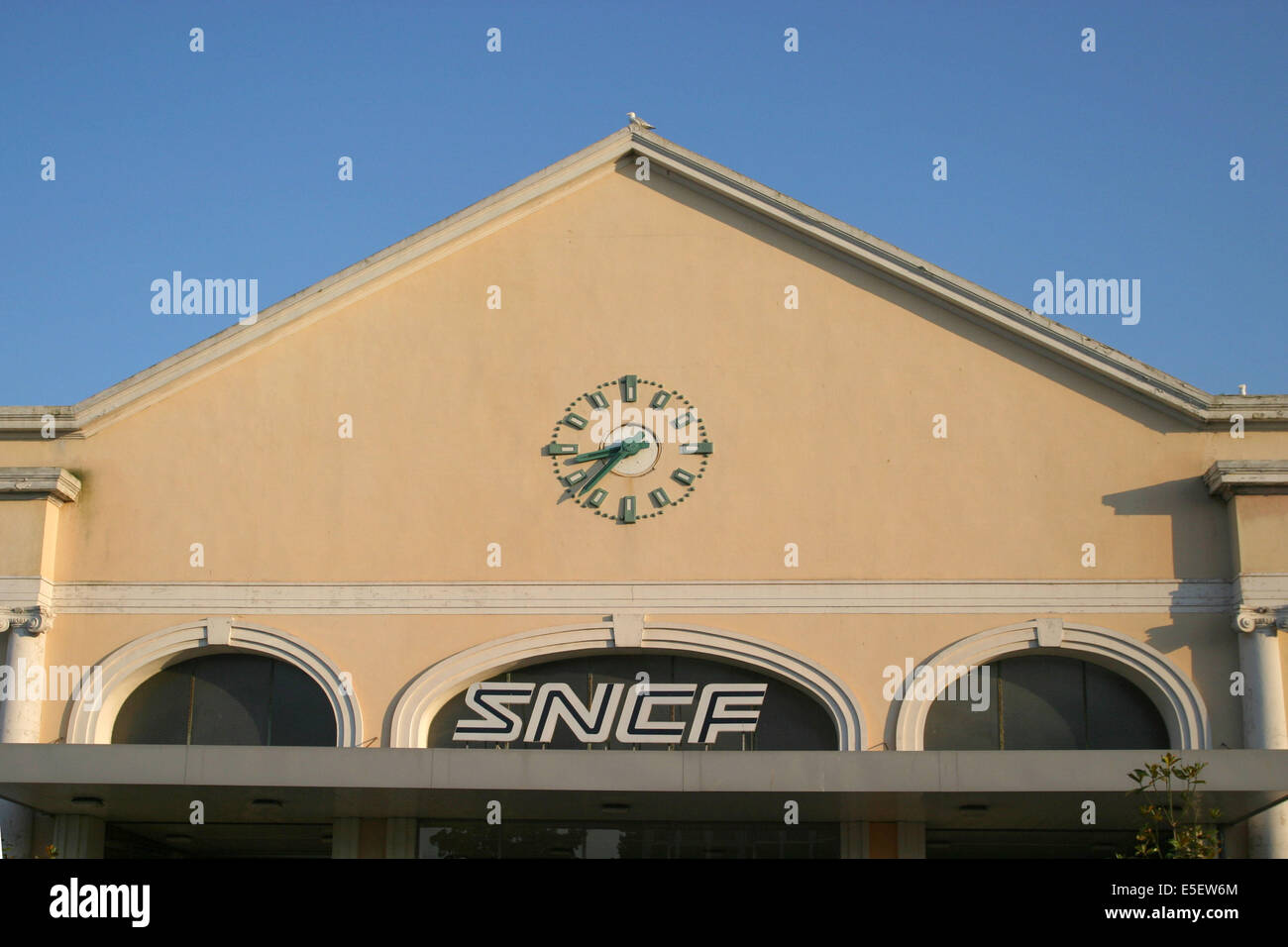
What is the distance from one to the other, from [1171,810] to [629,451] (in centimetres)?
875

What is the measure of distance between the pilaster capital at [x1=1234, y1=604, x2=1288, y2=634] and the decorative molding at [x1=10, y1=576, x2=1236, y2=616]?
0.96 feet

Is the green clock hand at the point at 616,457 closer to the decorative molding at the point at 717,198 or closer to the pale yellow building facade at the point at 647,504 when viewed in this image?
the pale yellow building facade at the point at 647,504

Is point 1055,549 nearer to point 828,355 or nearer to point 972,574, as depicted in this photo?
point 972,574

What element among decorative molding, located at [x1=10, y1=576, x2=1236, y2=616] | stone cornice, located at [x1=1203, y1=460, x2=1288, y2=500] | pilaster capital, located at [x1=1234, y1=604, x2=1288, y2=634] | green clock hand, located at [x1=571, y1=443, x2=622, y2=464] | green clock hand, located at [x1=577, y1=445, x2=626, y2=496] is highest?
green clock hand, located at [x1=571, y1=443, x2=622, y2=464]

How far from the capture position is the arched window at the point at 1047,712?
2277cm

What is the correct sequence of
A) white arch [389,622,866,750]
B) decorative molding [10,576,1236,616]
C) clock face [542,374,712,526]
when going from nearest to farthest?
white arch [389,622,866,750] < decorative molding [10,576,1236,616] < clock face [542,374,712,526]

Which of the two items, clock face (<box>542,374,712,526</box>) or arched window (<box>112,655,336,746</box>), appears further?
clock face (<box>542,374,712,526</box>)

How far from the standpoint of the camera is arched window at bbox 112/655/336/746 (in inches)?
914

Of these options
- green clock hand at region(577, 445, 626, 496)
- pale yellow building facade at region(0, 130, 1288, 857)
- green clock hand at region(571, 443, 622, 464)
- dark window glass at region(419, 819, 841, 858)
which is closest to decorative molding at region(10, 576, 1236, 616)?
pale yellow building facade at region(0, 130, 1288, 857)

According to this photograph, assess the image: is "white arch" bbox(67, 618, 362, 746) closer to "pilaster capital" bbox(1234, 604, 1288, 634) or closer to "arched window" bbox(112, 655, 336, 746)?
"arched window" bbox(112, 655, 336, 746)

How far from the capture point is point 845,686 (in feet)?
74.5

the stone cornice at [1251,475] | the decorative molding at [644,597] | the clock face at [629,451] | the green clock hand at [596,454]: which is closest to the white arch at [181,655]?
the decorative molding at [644,597]
